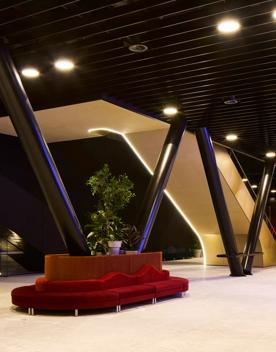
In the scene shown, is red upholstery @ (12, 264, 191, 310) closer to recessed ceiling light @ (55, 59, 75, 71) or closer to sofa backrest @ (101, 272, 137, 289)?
sofa backrest @ (101, 272, 137, 289)

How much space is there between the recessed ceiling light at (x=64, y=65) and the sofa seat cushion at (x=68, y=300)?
3847 mm

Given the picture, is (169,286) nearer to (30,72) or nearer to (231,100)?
(231,100)

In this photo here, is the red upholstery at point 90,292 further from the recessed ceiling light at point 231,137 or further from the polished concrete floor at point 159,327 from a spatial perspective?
the recessed ceiling light at point 231,137

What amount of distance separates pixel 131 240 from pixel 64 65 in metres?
3.47

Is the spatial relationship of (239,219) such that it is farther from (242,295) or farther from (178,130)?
(242,295)

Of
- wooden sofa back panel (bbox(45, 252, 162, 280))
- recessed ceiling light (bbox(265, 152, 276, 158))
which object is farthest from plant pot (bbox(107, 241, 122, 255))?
recessed ceiling light (bbox(265, 152, 276, 158))

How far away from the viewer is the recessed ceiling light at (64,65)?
8642mm

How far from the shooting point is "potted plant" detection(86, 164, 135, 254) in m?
9.02

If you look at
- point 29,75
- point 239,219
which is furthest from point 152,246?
point 29,75

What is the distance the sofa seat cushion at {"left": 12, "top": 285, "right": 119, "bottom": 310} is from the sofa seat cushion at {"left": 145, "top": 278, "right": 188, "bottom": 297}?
125 cm

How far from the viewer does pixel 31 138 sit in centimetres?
789

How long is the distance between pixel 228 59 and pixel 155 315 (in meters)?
4.41

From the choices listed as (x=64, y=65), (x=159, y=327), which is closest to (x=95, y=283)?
(x=159, y=327)

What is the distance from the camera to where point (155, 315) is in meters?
7.46
